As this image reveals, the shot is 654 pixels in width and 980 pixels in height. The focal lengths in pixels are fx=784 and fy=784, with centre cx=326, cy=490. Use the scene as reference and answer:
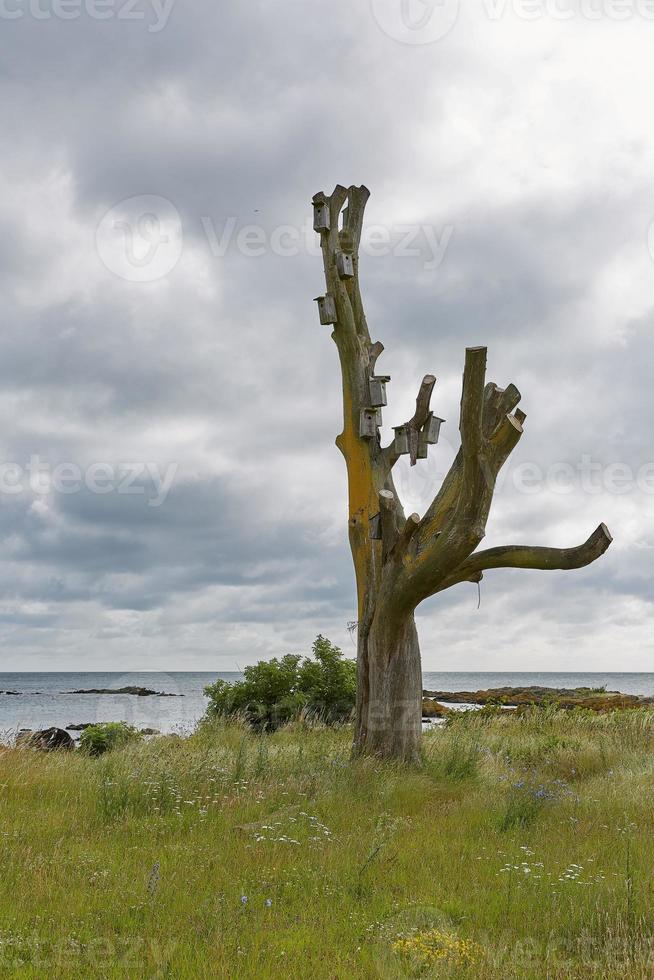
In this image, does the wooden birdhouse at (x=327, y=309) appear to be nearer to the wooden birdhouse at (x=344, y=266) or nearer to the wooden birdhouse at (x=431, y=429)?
the wooden birdhouse at (x=344, y=266)

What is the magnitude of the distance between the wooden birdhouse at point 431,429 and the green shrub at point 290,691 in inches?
320

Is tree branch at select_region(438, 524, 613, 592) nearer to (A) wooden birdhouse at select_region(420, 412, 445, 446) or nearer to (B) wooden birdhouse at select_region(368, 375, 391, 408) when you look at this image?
(A) wooden birdhouse at select_region(420, 412, 445, 446)

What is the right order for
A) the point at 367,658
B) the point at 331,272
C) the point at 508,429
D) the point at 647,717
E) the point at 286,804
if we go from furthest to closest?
the point at 647,717 → the point at 331,272 → the point at 367,658 → the point at 508,429 → the point at 286,804

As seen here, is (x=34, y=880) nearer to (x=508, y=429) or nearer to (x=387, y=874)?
(x=387, y=874)

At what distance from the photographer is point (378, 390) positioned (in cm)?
1262

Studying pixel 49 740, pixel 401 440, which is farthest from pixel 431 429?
pixel 49 740

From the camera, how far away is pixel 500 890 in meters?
5.77

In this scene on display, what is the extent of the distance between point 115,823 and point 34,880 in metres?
1.84

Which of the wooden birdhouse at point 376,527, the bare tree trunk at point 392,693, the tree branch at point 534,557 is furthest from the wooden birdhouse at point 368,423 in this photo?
the bare tree trunk at point 392,693

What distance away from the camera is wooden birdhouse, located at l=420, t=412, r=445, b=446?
12.2 meters

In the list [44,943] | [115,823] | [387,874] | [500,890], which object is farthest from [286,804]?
[44,943]

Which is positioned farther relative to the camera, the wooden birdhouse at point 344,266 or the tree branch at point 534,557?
the wooden birdhouse at point 344,266

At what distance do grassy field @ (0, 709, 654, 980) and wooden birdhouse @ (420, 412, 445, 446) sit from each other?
15.2 feet

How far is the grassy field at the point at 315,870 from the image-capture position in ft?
14.4
